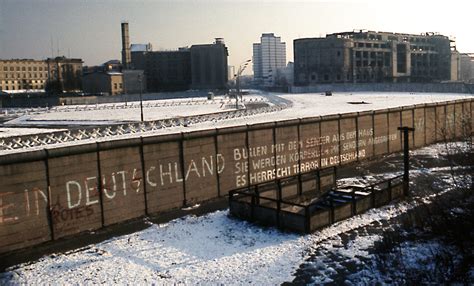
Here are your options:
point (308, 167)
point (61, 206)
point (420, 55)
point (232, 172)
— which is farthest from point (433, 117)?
point (420, 55)

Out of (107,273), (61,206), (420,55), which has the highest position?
(420,55)

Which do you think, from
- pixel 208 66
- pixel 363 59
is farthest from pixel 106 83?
pixel 363 59

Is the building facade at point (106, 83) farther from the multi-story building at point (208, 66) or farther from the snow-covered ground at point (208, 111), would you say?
the snow-covered ground at point (208, 111)

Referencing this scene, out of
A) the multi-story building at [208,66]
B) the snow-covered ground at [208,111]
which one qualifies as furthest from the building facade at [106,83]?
the snow-covered ground at [208,111]

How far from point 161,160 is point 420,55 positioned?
156m

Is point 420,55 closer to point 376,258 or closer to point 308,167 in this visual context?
point 308,167

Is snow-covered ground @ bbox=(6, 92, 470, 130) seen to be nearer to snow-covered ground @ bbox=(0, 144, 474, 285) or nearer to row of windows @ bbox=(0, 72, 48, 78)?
snow-covered ground @ bbox=(0, 144, 474, 285)

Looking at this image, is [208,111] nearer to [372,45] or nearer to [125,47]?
[372,45]

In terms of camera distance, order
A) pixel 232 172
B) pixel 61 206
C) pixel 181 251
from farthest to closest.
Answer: pixel 232 172, pixel 61 206, pixel 181 251

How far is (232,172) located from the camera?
23.6 m

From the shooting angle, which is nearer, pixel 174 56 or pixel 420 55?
pixel 420 55

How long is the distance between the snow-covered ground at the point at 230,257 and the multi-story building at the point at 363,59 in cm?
13157

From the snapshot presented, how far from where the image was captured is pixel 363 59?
14812 centimetres

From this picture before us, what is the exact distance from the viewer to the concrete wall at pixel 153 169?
16.8 meters
